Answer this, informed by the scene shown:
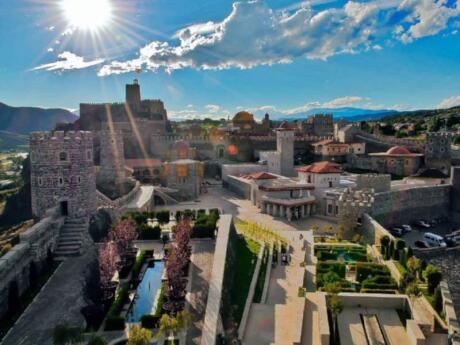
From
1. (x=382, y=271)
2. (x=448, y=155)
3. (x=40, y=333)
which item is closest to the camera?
(x=40, y=333)

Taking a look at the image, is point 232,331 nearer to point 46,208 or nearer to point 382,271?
point 382,271

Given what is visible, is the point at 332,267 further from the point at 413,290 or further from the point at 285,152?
the point at 285,152

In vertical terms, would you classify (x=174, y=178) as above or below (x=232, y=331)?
Result: above

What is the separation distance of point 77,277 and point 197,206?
17224 mm

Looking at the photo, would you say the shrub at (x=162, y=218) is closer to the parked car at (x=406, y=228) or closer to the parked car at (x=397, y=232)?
the parked car at (x=397, y=232)

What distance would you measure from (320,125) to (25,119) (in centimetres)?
12837

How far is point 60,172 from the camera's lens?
730 inches

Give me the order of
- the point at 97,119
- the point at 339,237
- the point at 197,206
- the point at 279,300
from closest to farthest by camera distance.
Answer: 1. the point at 279,300
2. the point at 339,237
3. the point at 197,206
4. the point at 97,119

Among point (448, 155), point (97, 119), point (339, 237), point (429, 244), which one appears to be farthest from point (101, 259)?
point (97, 119)

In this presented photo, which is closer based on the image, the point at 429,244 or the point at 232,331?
the point at 232,331

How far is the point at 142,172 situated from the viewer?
135 ft

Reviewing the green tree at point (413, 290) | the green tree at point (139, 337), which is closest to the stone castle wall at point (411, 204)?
the green tree at point (413, 290)

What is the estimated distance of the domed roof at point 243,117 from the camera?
67.6 m

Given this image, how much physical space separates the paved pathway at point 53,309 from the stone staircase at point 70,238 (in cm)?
75
